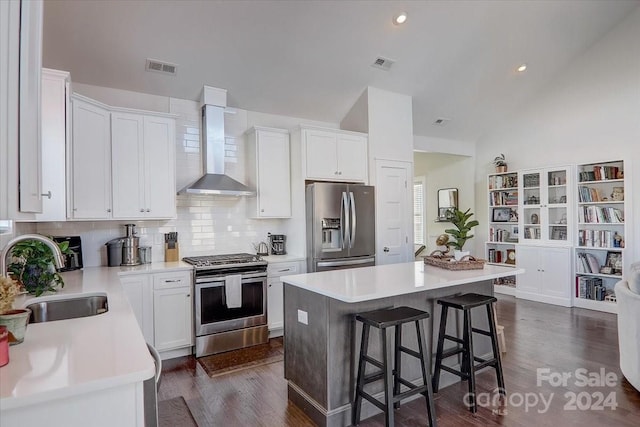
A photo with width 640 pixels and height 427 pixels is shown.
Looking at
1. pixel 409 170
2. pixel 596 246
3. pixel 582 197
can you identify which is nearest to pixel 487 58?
pixel 409 170

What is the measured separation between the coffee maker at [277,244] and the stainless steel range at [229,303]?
0.60 m

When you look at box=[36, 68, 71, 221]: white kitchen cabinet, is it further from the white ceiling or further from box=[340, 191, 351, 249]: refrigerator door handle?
box=[340, 191, 351, 249]: refrigerator door handle

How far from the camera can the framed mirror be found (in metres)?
7.41

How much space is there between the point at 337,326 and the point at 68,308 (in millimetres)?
1774

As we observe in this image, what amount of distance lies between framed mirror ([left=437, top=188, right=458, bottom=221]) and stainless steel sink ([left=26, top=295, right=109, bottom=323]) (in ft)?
20.3

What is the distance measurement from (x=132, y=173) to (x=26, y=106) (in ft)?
9.39

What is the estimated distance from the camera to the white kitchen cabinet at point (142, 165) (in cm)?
375

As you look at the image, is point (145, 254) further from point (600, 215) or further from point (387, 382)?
point (600, 215)

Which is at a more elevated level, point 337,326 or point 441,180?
point 441,180

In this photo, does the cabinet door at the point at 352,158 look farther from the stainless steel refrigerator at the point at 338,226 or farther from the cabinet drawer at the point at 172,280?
the cabinet drawer at the point at 172,280

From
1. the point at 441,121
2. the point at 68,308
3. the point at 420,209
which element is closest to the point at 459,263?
the point at 68,308

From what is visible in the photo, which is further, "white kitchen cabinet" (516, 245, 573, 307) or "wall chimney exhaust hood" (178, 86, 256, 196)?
"white kitchen cabinet" (516, 245, 573, 307)

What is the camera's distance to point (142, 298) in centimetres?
360

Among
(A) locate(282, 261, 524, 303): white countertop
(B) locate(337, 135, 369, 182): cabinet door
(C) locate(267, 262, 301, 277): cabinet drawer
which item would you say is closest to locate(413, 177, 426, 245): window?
(B) locate(337, 135, 369, 182): cabinet door
